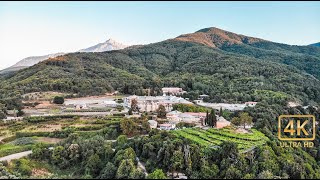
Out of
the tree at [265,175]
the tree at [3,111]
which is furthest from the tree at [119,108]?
the tree at [265,175]

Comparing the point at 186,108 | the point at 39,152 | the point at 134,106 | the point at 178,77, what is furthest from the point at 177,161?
the point at 178,77

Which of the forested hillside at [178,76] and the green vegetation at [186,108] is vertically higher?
the forested hillside at [178,76]

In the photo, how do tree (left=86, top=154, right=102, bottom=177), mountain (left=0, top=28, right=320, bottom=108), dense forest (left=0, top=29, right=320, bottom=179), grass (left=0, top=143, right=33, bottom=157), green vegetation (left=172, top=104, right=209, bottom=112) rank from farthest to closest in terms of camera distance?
mountain (left=0, top=28, right=320, bottom=108)
green vegetation (left=172, top=104, right=209, bottom=112)
grass (left=0, top=143, right=33, bottom=157)
tree (left=86, top=154, right=102, bottom=177)
dense forest (left=0, top=29, right=320, bottom=179)

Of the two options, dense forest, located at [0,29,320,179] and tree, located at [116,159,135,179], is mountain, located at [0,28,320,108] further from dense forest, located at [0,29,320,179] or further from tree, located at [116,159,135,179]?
tree, located at [116,159,135,179]

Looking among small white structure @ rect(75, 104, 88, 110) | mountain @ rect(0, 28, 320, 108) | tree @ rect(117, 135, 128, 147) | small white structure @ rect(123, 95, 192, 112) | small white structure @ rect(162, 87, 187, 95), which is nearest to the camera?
tree @ rect(117, 135, 128, 147)

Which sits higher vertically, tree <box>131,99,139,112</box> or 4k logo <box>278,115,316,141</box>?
tree <box>131,99,139,112</box>

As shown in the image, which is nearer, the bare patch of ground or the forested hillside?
the bare patch of ground

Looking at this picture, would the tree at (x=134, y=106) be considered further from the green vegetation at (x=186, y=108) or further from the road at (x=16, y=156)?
the road at (x=16, y=156)

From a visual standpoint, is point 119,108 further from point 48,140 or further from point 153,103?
point 48,140

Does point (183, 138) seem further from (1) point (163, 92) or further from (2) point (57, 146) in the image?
(1) point (163, 92)

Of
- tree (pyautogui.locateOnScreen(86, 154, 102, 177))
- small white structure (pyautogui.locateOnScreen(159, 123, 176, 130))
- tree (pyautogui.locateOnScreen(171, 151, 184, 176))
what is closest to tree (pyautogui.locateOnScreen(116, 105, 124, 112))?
small white structure (pyautogui.locateOnScreen(159, 123, 176, 130))
